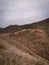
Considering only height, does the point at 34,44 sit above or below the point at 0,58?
below

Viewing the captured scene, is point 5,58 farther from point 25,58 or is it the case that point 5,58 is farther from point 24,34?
point 24,34

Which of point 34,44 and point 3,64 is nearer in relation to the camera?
point 3,64

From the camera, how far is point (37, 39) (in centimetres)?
3519

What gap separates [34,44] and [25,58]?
12.5 meters

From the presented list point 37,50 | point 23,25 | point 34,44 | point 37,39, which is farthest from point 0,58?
point 23,25

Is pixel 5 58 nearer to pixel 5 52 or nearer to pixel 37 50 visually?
pixel 5 52

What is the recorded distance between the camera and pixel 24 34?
125ft

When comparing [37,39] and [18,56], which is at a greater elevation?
[18,56]

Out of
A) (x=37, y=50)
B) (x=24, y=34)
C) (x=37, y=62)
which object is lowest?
(x=24, y=34)

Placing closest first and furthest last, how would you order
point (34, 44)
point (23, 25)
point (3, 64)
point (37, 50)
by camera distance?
point (3, 64) → point (37, 50) → point (34, 44) → point (23, 25)

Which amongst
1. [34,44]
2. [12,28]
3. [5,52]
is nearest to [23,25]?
[12,28]

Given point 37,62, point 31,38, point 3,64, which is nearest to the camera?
point 3,64

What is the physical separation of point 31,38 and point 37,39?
1393mm

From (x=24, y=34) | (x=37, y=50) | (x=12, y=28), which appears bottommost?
(x=12, y=28)
